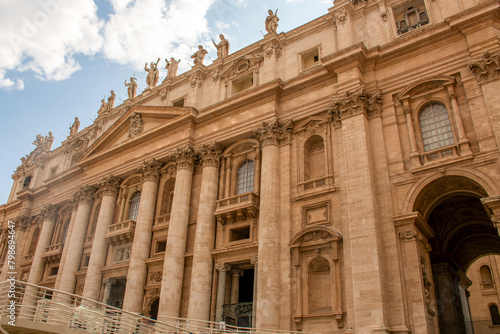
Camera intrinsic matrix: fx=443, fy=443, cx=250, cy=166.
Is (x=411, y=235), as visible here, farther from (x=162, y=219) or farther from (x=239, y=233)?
(x=162, y=219)

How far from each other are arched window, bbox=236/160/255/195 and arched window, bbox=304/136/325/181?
361 cm

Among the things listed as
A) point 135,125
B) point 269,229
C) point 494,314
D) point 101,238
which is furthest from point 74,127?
point 494,314

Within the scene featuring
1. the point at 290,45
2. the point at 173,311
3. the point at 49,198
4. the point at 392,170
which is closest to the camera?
the point at 392,170

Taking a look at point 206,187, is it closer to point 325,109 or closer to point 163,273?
point 163,273

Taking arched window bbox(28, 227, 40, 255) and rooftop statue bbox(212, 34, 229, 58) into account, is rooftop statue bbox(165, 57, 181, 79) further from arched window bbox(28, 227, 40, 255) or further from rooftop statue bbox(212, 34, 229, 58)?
arched window bbox(28, 227, 40, 255)

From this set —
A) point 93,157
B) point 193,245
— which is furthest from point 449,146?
point 93,157

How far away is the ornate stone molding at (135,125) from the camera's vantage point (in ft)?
107

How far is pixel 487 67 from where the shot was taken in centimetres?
1958

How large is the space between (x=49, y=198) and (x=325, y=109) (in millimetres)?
27094

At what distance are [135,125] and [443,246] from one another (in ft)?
73.0

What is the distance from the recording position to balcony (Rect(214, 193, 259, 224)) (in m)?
24.2

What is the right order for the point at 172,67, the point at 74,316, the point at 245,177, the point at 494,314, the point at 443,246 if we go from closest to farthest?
the point at 74,316 → the point at 443,246 → the point at 245,177 → the point at 172,67 → the point at 494,314

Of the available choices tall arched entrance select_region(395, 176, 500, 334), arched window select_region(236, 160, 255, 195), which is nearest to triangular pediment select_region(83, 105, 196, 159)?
arched window select_region(236, 160, 255, 195)

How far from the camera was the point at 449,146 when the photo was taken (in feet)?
64.5
